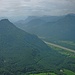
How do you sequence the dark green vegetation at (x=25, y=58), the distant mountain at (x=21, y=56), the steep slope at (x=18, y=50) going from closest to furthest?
the dark green vegetation at (x=25, y=58) → the distant mountain at (x=21, y=56) → the steep slope at (x=18, y=50)

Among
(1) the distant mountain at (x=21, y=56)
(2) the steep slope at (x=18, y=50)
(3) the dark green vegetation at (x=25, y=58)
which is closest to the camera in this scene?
(3) the dark green vegetation at (x=25, y=58)

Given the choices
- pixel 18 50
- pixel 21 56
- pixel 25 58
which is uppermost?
pixel 25 58

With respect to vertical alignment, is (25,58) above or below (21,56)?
above

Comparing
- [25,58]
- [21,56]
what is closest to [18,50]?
[21,56]

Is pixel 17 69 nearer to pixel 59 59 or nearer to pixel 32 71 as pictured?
pixel 32 71

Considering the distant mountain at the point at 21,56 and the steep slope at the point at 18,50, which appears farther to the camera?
the steep slope at the point at 18,50

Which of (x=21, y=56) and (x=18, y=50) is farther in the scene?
(x=18, y=50)

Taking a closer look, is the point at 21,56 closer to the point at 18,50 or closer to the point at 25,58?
the point at 25,58

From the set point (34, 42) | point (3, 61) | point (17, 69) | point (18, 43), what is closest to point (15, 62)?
point (3, 61)

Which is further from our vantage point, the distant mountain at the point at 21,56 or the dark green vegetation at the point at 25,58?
the distant mountain at the point at 21,56
